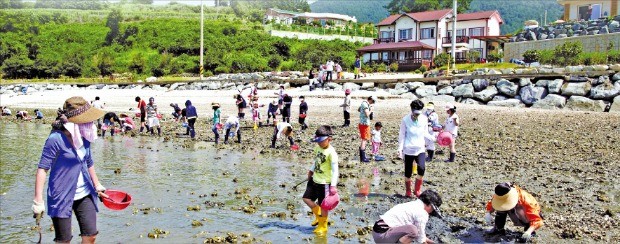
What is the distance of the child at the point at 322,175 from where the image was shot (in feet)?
26.5

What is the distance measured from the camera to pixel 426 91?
1163 inches

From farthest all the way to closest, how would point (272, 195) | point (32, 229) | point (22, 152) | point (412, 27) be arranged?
point (412, 27) → point (22, 152) → point (272, 195) → point (32, 229)

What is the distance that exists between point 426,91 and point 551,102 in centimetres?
650

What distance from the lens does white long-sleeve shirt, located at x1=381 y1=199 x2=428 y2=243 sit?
6.26 metres

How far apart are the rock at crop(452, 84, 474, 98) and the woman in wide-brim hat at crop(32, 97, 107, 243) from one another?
2478 cm

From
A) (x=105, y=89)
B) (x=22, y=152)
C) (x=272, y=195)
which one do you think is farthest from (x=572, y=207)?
(x=105, y=89)

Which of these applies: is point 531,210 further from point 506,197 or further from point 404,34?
point 404,34

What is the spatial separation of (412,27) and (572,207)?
178 feet

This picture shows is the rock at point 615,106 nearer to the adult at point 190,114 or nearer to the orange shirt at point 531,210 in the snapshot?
the adult at point 190,114

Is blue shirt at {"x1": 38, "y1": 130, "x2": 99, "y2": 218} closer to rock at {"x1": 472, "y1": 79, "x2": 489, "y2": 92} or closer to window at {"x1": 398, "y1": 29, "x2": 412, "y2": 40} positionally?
rock at {"x1": 472, "y1": 79, "x2": 489, "y2": 92}

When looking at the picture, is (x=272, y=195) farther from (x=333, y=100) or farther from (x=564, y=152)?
(x=333, y=100)

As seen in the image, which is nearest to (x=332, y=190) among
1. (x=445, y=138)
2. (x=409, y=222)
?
(x=409, y=222)

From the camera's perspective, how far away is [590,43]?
1357 inches

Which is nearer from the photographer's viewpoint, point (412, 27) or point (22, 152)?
point (22, 152)
